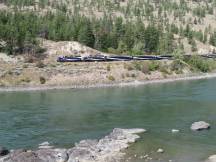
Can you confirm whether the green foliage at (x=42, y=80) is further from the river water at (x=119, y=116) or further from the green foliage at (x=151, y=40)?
the green foliage at (x=151, y=40)

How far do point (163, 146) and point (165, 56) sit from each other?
110m

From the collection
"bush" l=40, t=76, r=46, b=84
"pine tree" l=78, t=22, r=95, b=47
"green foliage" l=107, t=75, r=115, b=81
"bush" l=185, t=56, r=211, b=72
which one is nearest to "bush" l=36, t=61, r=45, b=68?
"bush" l=40, t=76, r=46, b=84

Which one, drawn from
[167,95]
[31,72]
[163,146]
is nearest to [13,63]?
[31,72]

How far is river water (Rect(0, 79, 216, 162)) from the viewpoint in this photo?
60.0 metres

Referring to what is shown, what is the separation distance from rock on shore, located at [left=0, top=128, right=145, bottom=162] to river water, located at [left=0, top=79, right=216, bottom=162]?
2002mm

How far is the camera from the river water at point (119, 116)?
59969 mm

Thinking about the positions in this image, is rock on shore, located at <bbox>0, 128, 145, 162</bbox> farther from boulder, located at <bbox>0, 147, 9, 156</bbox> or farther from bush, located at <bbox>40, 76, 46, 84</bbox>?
bush, located at <bbox>40, 76, 46, 84</bbox>

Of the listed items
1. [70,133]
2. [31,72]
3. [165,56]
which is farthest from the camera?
[165,56]

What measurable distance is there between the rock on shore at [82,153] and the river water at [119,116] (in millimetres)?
2002

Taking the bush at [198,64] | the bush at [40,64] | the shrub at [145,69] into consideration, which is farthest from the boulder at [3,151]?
the bush at [198,64]

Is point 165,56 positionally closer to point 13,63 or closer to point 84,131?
point 13,63

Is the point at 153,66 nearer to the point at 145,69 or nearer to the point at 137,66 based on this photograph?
the point at 145,69

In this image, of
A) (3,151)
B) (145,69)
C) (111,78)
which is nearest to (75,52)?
(111,78)

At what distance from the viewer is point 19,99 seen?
10638 cm
